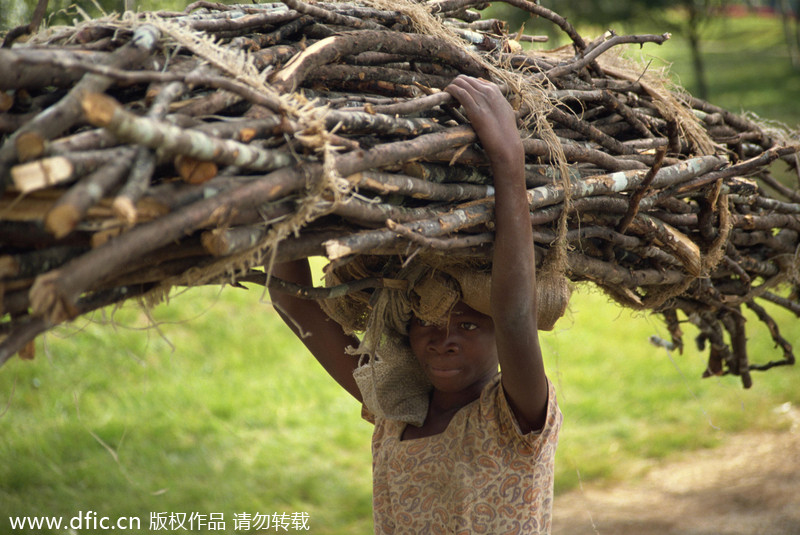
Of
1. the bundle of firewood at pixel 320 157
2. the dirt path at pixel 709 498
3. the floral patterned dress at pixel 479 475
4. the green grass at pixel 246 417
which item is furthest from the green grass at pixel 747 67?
the floral patterned dress at pixel 479 475

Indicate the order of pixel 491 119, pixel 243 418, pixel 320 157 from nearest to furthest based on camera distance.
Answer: pixel 320 157 < pixel 491 119 < pixel 243 418

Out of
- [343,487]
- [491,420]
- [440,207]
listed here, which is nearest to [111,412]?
[343,487]

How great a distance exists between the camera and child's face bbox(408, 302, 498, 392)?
169 centimetres

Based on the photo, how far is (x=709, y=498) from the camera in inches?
148

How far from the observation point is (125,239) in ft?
2.83

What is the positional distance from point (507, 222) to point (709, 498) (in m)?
3.11

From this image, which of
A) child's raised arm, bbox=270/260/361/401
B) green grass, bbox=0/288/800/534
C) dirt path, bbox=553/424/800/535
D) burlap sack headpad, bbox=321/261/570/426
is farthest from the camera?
green grass, bbox=0/288/800/534

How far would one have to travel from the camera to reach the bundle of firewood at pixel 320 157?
0.87 m

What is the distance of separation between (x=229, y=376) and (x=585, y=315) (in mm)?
3051

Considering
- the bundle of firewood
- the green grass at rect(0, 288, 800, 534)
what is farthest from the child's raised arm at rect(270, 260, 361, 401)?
the green grass at rect(0, 288, 800, 534)

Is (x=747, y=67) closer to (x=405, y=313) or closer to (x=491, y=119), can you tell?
(x=405, y=313)

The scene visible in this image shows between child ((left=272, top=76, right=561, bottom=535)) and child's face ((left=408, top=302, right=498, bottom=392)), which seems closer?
child ((left=272, top=76, right=561, bottom=535))

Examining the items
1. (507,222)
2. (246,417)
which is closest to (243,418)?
(246,417)

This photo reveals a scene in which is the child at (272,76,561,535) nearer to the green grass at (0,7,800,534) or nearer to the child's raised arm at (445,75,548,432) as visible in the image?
the child's raised arm at (445,75,548,432)
